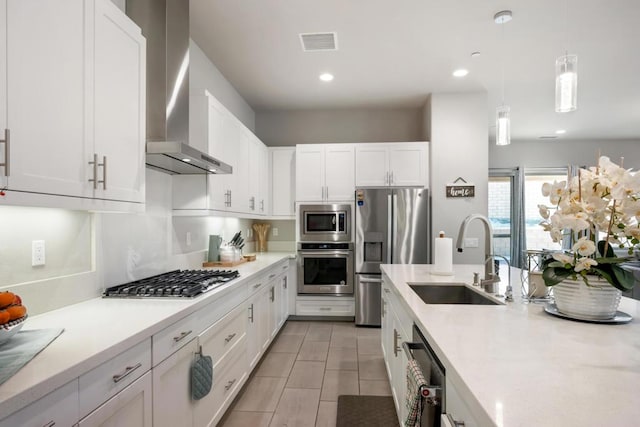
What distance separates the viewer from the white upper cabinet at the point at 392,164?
14.9 feet

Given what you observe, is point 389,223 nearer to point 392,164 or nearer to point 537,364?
point 392,164

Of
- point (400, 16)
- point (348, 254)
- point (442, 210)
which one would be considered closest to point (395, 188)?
point (442, 210)

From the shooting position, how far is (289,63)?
12.0 ft

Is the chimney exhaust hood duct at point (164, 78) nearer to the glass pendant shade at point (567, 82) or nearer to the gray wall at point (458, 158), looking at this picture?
the glass pendant shade at point (567, 82)

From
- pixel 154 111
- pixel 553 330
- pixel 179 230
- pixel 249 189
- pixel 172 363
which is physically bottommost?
pixel 172 363

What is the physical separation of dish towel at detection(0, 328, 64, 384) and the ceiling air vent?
2797mm

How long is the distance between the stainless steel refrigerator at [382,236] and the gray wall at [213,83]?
185cm

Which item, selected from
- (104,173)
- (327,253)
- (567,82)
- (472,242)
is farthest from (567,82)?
(327,253)

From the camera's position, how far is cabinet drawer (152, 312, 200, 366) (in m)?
1.45

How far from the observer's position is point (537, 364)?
921 millimetres

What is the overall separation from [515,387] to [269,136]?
4875 mm

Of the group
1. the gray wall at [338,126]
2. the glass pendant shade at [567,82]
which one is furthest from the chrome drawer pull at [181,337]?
the gray wall at [338,126]

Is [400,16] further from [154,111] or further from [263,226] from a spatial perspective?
[263,226]

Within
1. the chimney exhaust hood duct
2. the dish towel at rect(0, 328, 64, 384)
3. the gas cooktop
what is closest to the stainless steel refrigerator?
the gas cooktop
